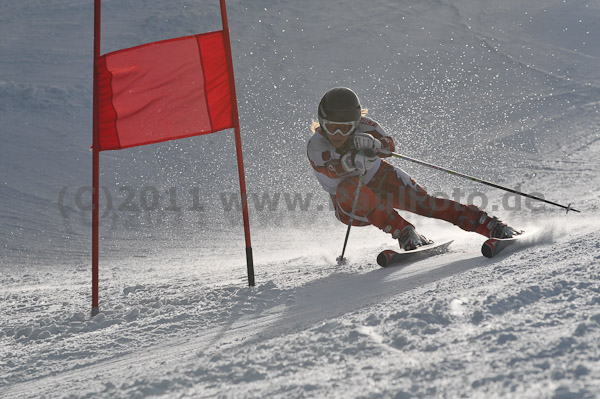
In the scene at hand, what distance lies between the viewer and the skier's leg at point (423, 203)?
4.08 metres

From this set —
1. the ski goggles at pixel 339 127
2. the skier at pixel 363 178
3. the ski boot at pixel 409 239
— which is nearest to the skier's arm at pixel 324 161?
the skier at pixel 363 178

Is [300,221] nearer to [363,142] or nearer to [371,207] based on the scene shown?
[371,207]

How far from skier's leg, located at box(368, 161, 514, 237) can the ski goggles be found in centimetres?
41

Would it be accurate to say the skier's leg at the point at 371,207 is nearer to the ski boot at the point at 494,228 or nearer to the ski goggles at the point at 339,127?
the ski goggles at the point at 339,127

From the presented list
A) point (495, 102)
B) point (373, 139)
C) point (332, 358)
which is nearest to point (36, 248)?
point (373, 139)

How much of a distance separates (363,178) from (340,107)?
495 mm

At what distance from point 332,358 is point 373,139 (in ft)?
7.16

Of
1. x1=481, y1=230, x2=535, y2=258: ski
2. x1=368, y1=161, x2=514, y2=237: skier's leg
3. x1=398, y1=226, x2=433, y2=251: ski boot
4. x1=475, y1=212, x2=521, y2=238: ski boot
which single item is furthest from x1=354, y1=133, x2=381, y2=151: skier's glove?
x1=481, y1=230, x2=535, y2=258: ski

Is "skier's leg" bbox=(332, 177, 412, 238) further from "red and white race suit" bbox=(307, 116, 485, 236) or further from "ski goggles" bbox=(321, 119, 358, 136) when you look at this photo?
"ski goggles" bbox=(321, 119, 358, 136)

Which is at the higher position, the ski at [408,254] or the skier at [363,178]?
the skier at [363,178]

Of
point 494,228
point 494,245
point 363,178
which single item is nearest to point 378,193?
point 363,178

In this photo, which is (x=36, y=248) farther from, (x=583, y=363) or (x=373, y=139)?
(x=583, y=363)

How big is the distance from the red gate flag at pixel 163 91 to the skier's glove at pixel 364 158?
844 millimetres

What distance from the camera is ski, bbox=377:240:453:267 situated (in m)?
3.72
